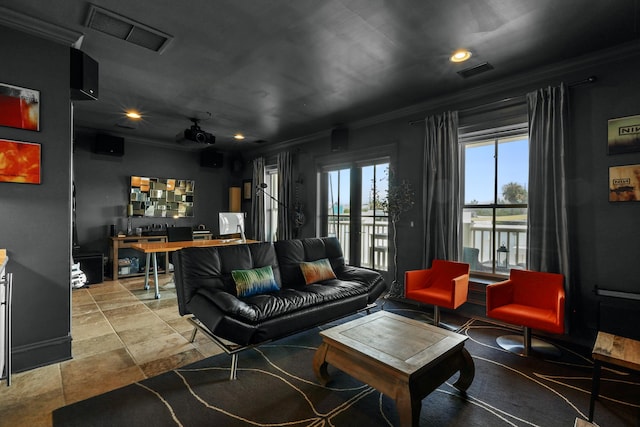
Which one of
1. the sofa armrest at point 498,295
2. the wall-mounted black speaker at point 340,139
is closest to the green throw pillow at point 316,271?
the sofa armrest at point 498,295

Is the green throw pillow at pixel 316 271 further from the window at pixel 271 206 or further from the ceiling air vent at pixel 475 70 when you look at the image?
the window at pixel 271 206

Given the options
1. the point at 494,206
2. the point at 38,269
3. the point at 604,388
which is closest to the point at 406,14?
the point at 494,206

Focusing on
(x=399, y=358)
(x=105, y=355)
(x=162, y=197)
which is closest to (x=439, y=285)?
(x=399, y=358)

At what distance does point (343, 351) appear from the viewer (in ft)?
6.78

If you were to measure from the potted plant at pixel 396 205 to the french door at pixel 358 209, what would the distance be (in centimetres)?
25

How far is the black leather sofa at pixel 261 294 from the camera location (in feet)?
7.87

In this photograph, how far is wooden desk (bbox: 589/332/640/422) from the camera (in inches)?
69.6

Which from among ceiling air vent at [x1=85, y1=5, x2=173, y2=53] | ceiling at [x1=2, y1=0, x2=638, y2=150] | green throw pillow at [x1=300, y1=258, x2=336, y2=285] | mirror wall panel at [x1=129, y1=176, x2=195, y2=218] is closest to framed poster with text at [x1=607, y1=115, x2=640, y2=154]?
ceiling at [x1=2, y1=0, x2=638, y2=150]

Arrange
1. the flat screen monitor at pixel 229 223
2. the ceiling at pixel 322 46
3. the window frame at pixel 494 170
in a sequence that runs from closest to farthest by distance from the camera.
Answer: the ceiling at pixel 322 46
the window frame at pixel 494 170
the flat screen monitor at pixel 229 223

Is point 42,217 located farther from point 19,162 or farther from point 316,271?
point 316,271

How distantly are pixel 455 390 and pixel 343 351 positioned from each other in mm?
907

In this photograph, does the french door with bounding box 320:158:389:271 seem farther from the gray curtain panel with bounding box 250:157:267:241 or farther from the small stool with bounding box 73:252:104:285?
the small stool with bounding box 73:252:104:285

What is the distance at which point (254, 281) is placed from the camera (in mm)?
3010

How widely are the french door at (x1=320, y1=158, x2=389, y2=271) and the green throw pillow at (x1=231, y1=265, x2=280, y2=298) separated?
88.6 inches
